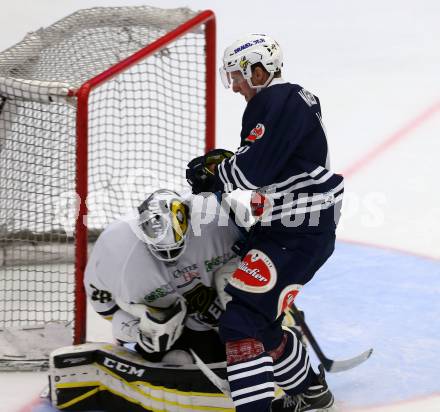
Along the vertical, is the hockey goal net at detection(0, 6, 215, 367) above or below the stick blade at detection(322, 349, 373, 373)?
above

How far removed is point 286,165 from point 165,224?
0.36 meters

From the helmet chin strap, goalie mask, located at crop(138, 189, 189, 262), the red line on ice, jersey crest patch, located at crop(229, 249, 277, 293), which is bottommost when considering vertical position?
the red line on ice

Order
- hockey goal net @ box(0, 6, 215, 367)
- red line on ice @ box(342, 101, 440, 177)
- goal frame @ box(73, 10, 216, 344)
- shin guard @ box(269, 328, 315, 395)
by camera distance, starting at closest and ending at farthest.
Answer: shin guard @ box(269, 328, 315, 395)
goal frame @ box(73, 10, 216, 344)
hockey goal net @ box(0, 6, 215, 367)
red line on ice @ box(342, 101, 440, 177)

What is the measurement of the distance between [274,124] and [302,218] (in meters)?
0.27

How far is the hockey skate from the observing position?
9.29 feet

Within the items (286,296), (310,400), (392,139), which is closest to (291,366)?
(310,400)

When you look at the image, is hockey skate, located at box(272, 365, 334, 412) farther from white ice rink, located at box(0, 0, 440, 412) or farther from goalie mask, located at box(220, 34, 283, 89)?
goalie mask, located at box(220, 34, 283, 89)

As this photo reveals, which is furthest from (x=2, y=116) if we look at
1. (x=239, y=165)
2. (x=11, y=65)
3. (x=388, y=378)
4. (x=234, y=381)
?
(x=388, y=378)

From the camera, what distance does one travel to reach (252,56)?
266cm

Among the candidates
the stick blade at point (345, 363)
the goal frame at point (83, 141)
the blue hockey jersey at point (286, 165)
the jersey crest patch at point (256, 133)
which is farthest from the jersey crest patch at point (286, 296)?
the goal frame at point (83, 141)

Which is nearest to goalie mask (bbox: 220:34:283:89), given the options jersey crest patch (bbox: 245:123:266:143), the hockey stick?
jersey crest patch (bbox: 245:123:266:143)

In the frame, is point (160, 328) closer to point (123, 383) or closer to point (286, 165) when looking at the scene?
point (123, 383)

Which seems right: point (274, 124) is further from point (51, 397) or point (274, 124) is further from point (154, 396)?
point (51, 397)

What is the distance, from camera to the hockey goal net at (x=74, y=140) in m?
3.11
